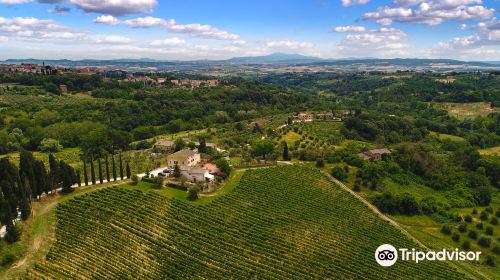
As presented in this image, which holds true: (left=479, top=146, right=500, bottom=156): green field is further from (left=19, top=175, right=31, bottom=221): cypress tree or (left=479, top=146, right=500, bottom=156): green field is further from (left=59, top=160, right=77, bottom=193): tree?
(left=19, top=175, right=31, bottom=221): cypress tree

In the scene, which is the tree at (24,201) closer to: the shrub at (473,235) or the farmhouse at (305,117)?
the shrub at (473,235)

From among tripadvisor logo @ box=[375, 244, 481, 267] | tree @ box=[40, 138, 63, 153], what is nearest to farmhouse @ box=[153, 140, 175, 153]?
tree @ box=[40, 138, 63, 153]

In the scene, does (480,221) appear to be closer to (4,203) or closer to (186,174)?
(186,174)

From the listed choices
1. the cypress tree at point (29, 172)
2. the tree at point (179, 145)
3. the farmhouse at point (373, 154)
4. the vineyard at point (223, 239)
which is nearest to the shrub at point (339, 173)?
Result: the vineyard at point (223, 239)

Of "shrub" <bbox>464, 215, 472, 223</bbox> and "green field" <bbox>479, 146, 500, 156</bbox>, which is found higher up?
"green field" <bbox>479, 146, 500, 156</bbox>

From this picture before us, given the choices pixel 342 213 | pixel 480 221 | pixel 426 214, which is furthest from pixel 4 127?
pixel 480 221
